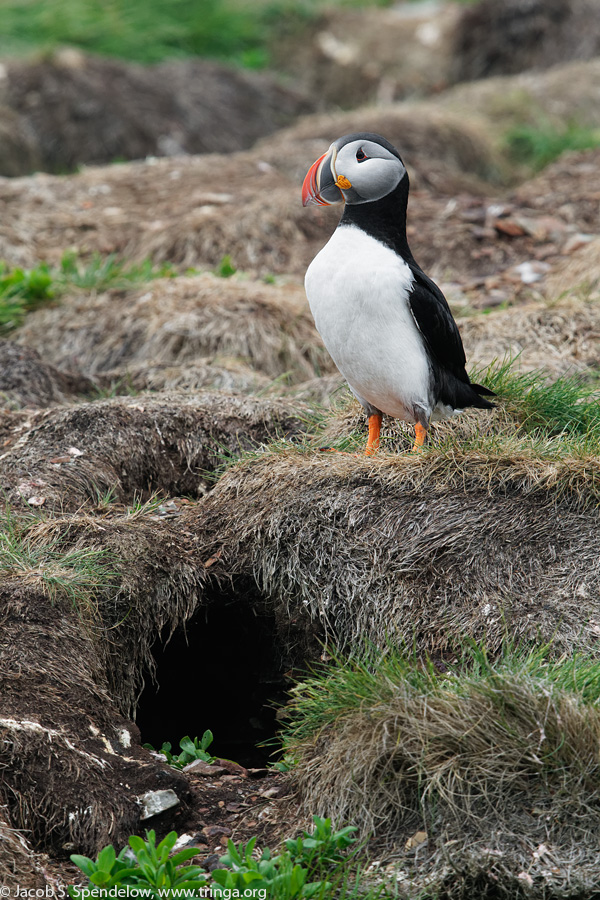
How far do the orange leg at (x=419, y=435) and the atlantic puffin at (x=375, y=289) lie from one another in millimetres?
25

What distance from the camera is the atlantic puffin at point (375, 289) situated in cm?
356

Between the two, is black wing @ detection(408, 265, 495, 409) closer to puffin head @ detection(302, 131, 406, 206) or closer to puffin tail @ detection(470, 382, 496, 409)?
puffin tail @ detection(470, 382, 496, 409)

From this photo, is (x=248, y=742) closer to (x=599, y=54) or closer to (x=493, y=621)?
(x=493, y=621)

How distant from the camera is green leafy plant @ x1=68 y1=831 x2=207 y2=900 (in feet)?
8.25

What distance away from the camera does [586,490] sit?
3.64 m

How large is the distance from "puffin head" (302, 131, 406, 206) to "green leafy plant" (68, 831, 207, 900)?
7.13ft

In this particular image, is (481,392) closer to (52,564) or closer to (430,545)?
(430,545)

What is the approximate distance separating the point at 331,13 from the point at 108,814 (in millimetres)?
12383

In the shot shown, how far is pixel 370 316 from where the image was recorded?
3.59 metres

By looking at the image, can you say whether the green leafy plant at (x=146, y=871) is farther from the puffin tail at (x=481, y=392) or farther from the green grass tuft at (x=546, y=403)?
the green grass tuft at (x=546, y=403)

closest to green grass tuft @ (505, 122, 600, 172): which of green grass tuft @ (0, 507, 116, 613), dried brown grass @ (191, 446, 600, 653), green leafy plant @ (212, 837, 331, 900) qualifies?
dried brown grass @ (191, 446, 600, 653)

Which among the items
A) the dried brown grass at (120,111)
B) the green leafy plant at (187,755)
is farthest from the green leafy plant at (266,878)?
the dried brown grass at (120,111)

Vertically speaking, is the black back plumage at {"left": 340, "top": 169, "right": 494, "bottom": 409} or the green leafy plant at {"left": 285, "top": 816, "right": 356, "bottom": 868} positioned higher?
the black back plumage at {"left": 340, "top": 169, "right": 494, "bottom": 409}

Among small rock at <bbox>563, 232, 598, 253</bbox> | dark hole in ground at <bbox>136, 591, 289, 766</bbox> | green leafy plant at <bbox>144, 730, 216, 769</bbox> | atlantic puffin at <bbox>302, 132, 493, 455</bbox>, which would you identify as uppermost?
atlantic puffin at <bbox>302, 132, 493, 455</bbox>
